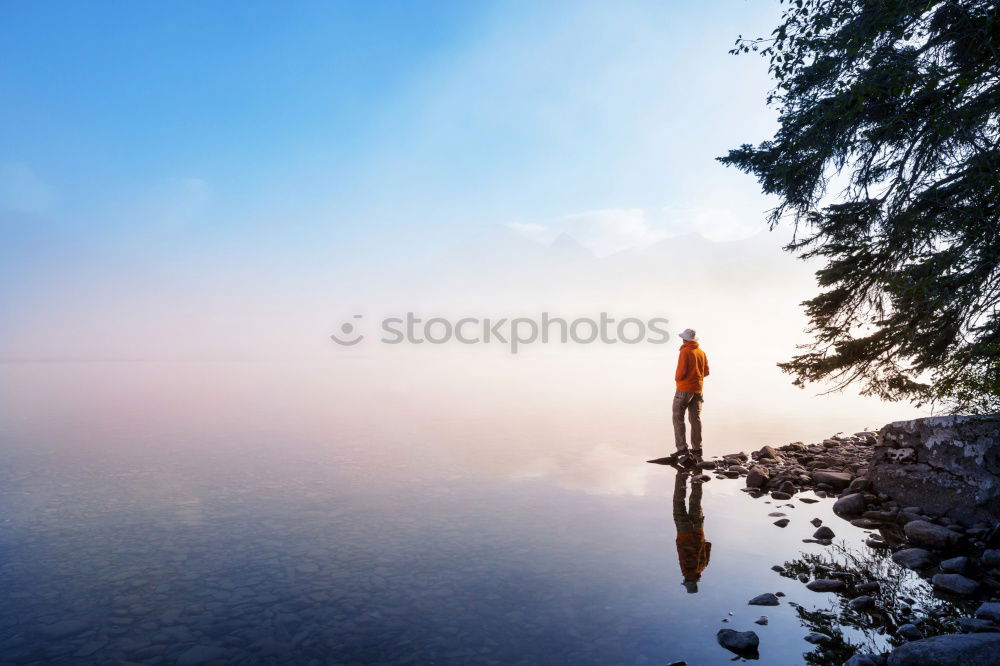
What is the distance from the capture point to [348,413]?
74.7 ft

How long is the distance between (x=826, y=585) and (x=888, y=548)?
205 cm

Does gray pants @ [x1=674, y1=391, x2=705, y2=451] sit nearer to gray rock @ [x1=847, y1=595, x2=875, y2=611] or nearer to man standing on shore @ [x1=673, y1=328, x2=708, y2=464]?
man standing on shore @ [x1=673, y1=328, x2=708, y2=464]

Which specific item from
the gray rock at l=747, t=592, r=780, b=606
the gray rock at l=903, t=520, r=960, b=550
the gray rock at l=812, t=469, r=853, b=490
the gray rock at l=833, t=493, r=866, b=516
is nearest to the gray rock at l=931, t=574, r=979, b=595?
the gray rock at l=903, t=520, r=960, b=550

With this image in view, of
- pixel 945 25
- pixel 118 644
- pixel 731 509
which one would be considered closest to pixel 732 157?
pixel 945 25

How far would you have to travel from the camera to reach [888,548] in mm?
7781

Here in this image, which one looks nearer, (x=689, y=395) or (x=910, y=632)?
(x=910, y=632)

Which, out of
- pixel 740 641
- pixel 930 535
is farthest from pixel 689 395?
pixel 740 641

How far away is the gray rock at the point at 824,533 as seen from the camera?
8266 millimetres

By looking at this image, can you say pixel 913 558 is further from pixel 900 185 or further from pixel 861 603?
pixel 900 185

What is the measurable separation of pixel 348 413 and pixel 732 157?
15958 millimetres

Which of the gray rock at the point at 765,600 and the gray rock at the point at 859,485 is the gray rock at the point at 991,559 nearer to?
the gray rock at the point at 765,600

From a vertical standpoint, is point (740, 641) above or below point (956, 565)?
below


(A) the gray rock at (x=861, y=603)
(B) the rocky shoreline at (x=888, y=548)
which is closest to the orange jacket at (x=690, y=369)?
(B) the rocky shoreline at (x=888, y=548)

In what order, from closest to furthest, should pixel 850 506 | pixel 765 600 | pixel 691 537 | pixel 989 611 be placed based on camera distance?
pixel 989 611 < pixel 765 600 < pixel 691 537 < pixel 850 506
